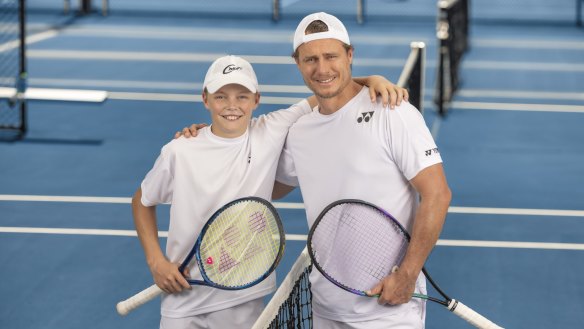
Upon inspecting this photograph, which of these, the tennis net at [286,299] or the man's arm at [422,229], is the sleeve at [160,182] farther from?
the man's arm at [422,229]

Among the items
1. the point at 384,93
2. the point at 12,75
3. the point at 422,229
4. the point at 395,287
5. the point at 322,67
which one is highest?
the point at 322,67

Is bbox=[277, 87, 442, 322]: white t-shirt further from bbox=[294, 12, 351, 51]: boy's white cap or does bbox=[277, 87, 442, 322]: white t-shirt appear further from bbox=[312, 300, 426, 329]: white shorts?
bbox=[294, 12, 351, 51]: boy's white cap

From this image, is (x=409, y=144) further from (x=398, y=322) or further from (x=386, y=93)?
(x=398, y=322)

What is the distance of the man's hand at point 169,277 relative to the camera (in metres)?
4.69

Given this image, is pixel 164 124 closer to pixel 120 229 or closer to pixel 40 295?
pixel 120 229

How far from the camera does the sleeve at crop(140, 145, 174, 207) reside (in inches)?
189

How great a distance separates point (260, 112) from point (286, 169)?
8.05 meters

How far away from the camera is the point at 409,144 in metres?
4.43

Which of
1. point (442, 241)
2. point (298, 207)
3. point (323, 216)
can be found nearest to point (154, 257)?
point (323, 216)

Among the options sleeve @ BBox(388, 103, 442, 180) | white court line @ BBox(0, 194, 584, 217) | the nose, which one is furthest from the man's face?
white court line @ BBox(0, 194, 584, 217)

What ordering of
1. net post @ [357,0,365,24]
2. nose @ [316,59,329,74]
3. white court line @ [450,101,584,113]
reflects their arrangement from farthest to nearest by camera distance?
1. net post @ [357,0,365,24]
2. white court line @ [450,101,584,113]
3. nose @ [316,59,329,74]

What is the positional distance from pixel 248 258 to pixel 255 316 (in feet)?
1.14

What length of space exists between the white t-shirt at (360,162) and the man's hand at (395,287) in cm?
14

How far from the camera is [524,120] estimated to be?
12.8 metres
